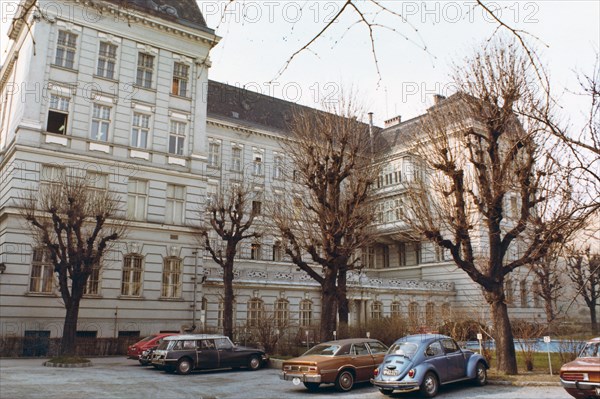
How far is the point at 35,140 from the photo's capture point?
102ft

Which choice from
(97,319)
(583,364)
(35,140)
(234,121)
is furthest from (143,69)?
(583,364)

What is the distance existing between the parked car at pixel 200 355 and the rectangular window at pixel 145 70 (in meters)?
20.6

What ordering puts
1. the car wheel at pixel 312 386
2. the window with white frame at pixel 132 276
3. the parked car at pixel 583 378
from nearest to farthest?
the parked car at pixel 583 378, the car wheel at pixel 312 386, the window with white frame at pixel 132 276

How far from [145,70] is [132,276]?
14348 millimetres

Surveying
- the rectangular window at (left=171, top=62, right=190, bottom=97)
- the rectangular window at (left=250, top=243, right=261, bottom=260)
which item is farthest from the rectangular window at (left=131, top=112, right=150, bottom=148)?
the rectangular window at (left=250, top=243, right=261, bottom=260)

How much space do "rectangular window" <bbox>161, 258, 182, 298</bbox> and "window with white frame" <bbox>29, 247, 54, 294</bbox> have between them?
6895 millimetres

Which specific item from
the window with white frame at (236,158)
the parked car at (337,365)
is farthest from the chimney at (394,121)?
the parked car at (337,365)

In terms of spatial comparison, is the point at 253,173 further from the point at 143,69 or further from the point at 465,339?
the point at 465,339

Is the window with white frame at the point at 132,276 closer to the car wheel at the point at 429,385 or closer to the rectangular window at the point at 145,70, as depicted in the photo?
the rectangular window at the point at 145,70

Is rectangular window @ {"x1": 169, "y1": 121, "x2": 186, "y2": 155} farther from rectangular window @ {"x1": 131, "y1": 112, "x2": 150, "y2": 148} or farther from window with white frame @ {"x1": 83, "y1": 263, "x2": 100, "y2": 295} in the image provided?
window with white frame @ {"x1": 83, "y1": 263, "x2": 100, "y2": 295}

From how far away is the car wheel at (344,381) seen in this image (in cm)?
1644

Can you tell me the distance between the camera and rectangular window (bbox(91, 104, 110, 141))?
33.8 meters

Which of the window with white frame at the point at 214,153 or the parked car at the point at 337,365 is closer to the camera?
the parked car at the point at 337,365

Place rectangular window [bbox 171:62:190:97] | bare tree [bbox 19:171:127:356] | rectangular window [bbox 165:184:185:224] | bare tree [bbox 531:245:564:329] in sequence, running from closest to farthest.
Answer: bare tree [bbox 19:171:127:356] → bare tree [bbox 531:245:564:329] → rectangular window [bbox 165:184:185:224] → rectangular window [bbox 171:62:190:97]
